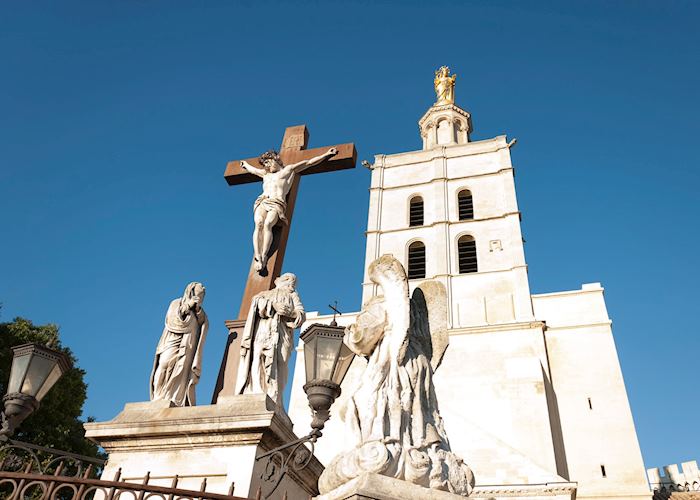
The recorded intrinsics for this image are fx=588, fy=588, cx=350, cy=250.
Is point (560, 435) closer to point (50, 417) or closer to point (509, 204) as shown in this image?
point (509, 204)

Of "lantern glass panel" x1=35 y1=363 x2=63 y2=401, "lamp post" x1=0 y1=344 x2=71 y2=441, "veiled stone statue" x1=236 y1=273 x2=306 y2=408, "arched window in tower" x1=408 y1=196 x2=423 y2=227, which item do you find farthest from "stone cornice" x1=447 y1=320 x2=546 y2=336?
"lamp post" x1=0 y1=344 x2=71 y2=441

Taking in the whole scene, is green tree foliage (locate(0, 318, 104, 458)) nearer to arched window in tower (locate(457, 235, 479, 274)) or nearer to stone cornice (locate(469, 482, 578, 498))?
stone cornice (locate(469, 482, 578, 498))

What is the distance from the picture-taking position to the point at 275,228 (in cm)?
862

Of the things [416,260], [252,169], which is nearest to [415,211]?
[416,260]

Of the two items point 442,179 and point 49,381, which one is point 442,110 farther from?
point 49,381

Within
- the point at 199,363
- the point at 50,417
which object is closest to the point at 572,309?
the point at 50,417

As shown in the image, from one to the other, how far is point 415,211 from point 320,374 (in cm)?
2903

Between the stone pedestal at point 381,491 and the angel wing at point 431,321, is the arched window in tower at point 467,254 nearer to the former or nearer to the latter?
the angel wing at point 431,321

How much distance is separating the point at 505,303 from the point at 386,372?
24.0 m

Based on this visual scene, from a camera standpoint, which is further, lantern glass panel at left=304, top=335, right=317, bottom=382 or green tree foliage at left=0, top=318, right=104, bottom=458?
green tree foliage at left=0, top=318, right=104, bottom=458

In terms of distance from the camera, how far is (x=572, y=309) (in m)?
27.0

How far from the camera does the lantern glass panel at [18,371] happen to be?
5.43 meters

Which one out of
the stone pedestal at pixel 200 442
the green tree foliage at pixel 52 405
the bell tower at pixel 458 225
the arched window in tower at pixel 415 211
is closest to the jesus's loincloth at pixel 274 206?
the stone pedestal at pixel 200 442

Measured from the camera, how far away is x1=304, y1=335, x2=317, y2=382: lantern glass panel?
507 centimetres
